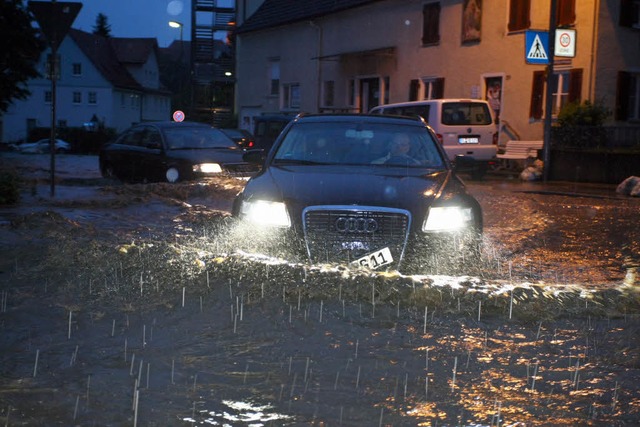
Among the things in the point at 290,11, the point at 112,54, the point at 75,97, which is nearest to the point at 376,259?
the point at 290,11

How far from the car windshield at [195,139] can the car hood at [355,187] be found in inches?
385

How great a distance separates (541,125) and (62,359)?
25222mm

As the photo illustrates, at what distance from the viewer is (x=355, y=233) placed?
22.4ft

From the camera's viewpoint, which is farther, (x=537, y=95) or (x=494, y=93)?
(x=494, y=93)

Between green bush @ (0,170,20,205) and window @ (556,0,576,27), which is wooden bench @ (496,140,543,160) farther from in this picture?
green bush @ (0,170,20,205)

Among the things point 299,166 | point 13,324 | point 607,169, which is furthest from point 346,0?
point 13,324

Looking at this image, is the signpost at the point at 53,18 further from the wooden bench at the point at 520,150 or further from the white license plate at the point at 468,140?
the wooden bench at the point at 520,150

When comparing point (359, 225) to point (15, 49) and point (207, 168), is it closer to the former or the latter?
point (207, 168)

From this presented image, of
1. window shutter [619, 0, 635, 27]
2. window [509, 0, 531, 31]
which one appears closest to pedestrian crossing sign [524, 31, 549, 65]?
window shutter [619, 0, 635, 27]

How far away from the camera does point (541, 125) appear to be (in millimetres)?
28641

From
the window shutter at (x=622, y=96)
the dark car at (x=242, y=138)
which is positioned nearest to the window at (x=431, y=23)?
the dark car at (x=242, y=138)

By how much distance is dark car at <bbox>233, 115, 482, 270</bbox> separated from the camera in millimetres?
6824

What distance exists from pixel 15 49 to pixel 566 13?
105 feet

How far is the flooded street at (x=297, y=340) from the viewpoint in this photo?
4367mm
